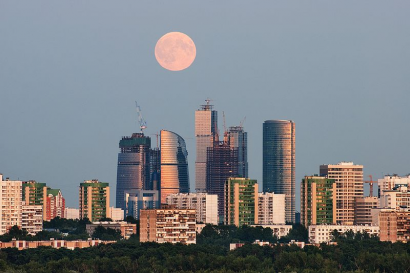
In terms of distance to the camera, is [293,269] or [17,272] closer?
[17,272]

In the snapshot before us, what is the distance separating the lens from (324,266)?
198m

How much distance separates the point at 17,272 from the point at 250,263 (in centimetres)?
3841

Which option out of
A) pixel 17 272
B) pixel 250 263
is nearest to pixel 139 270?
pixel 250 263

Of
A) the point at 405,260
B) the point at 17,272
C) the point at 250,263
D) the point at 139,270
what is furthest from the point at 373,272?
the point at 17,272

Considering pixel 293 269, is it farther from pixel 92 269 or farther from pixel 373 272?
pixel 92 269

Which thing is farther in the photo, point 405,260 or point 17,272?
point 405,260

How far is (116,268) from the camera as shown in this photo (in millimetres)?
199500

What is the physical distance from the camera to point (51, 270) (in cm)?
19388

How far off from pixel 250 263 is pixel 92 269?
22537 mm

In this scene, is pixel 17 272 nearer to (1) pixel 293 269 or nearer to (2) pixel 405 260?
(1) pixel 293 269

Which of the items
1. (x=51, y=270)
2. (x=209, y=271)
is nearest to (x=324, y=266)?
(x=209, y=271)

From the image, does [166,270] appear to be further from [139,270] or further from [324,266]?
[324,266]

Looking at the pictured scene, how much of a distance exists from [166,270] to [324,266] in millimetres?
23285

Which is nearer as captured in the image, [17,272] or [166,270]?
[17,272]
